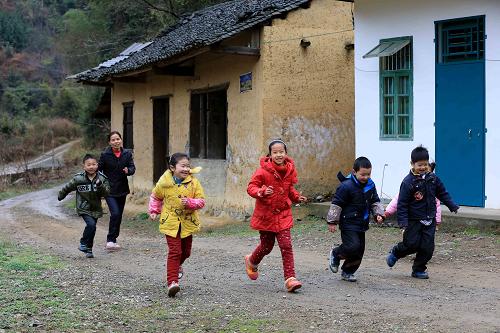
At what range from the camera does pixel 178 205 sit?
21.6 ft

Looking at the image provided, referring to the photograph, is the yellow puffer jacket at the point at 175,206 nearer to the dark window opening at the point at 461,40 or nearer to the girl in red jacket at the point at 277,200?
the girl in red jacket at the point at 277,200

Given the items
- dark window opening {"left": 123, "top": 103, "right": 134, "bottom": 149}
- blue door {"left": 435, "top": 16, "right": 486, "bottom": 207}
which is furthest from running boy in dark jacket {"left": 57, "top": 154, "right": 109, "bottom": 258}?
dark window opening {"left": 123, "top": 103, "right": 134, "bottom": 149}

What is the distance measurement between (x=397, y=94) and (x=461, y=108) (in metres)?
1.30

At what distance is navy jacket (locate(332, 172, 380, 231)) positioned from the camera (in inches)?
264

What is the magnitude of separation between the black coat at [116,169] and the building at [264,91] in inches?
119

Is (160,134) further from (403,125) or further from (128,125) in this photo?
(403,125)

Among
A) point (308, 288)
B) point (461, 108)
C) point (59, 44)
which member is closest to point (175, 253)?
point (308, 288)

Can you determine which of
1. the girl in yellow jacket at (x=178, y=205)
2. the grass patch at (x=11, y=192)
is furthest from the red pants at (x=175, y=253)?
the grass patch at (x=11, y=192)

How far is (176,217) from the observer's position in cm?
660

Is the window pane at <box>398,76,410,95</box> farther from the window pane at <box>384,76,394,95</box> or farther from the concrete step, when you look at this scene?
the concrete step

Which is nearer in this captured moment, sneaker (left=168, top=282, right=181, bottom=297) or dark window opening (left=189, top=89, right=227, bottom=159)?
sneaker (left=168, top=282, right=181, bottom=297)

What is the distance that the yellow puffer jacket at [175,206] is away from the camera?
6.58 m

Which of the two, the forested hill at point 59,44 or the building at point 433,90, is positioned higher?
the forested hill at point 59,44

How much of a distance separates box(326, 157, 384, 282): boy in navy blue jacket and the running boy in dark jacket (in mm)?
3714
